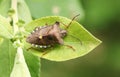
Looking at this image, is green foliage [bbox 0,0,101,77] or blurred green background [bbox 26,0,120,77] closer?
green foliage [bbox 0,0,101,77]

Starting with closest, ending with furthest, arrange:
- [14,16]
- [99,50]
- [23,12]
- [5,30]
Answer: [5,30]
[14,16]
[23,12]
[99,50]

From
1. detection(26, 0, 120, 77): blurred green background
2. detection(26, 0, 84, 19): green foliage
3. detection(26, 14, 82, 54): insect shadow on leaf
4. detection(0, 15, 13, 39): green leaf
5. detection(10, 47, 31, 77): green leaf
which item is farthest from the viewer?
detection(26, 0, 120, 77): blurred green background

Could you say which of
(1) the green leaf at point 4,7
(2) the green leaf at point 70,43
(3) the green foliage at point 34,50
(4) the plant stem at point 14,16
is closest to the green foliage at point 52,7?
(1) the green leaf at point 4,7

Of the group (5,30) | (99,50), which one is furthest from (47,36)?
(99,50)

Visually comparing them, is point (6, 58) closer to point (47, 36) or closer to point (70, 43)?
point (47, 36)

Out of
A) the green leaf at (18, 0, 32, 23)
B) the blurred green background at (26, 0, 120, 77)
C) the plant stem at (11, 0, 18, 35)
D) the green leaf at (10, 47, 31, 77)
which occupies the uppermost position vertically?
the plant stem at (11, 0, 18, 35)

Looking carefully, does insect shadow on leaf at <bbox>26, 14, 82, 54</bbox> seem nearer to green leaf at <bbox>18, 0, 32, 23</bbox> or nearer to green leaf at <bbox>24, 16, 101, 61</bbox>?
green leaf at <bbox>24, 16, 101, 61</bbox>

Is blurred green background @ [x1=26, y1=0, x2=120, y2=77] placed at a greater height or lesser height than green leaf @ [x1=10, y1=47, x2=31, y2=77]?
lesser

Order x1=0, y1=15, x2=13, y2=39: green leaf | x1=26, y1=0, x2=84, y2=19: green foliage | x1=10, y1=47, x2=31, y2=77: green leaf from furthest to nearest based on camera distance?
x1=26, y1=0, x2=84, y2=19: green foliage, x1=0, y1=15, x2=13, y2=39: green leaf, x1=10, y1=47, x2=31, y2=77: green leaf

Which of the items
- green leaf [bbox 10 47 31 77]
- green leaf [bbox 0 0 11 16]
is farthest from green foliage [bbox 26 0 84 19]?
green leaf [bbox 10 47 31 77]
